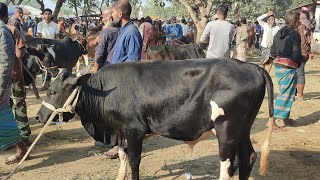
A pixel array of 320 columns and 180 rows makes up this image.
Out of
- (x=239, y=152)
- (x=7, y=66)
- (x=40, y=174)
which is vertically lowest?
(x=40, y=174)

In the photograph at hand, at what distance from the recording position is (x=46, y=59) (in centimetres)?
839

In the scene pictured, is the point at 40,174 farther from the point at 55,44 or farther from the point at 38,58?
the point at 55,44

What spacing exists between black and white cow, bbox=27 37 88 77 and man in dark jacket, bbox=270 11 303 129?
176 inches

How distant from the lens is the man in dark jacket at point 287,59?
→ 6.41 m

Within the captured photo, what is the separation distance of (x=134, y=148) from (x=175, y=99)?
2.13ft

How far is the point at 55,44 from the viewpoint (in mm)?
8703

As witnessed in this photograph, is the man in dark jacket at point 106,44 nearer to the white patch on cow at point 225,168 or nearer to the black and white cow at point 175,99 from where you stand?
the black and white cow at point 175,99

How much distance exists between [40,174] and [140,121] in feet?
5.64

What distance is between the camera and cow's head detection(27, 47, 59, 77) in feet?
26.5

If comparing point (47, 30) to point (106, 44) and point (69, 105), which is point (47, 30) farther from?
point (69, 105)

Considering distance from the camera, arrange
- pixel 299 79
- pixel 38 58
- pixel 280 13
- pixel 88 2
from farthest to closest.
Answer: pixel 280 13 < pixel 88 2 < pixel 299 79 < pixel 38 58

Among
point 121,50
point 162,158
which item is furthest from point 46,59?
point 162,158

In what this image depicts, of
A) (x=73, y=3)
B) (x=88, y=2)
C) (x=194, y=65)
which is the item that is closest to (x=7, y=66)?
(x=194, y=65)

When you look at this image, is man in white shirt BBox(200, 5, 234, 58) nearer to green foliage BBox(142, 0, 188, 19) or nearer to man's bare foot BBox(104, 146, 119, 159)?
man's bare foot BBox(104, 146, 119, 159)
